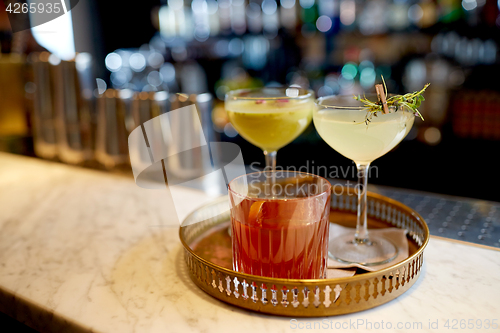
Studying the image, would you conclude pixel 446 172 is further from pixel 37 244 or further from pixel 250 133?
pixel 37 244

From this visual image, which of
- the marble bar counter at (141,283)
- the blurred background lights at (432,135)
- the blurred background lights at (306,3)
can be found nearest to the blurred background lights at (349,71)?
the blurred background lights at (306,3)

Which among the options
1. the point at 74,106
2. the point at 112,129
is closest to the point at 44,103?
the point at 74,106

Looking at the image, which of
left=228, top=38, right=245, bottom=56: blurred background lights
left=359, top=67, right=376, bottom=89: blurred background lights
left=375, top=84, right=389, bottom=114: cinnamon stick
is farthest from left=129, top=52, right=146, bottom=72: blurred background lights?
left=375, top=84, right=389, bottom=114: cinnamon stick

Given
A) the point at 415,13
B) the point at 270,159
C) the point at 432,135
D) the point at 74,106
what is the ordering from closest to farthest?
the point at 270,159 → the point at 74,106 → the point at 415,13 → the point at 432,135

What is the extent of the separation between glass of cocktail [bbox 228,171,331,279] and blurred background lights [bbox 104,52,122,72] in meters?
3.41

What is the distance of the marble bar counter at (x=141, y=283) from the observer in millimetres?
587

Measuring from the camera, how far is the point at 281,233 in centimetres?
63

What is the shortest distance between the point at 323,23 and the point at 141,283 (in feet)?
Result: 8.38

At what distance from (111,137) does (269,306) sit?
975 millimetres

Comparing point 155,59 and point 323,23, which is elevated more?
point 323,23

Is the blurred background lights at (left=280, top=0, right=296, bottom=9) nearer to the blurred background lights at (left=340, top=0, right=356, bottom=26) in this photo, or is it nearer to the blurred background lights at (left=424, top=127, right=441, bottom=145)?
the blurred background lights at (left=340, top=0, right=356, bottom=26)

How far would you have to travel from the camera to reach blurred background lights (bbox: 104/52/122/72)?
12.3 ft

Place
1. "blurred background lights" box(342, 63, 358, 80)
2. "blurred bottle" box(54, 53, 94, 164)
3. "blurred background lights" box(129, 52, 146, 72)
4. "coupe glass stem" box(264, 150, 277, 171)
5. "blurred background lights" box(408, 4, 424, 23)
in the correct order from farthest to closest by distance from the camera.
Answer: "blurred background lights" box(129, 52, 146, 72), "blurred background lights" box(342, 63, 358, 80), "blurred background lights" box(408, 4, 424, 23), "blurred bottle" box(54, 53, 94, 164), "coupe glass stem" box(264, 150, 277, 171)

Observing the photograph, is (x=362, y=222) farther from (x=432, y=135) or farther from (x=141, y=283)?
(x=432, y=135)
